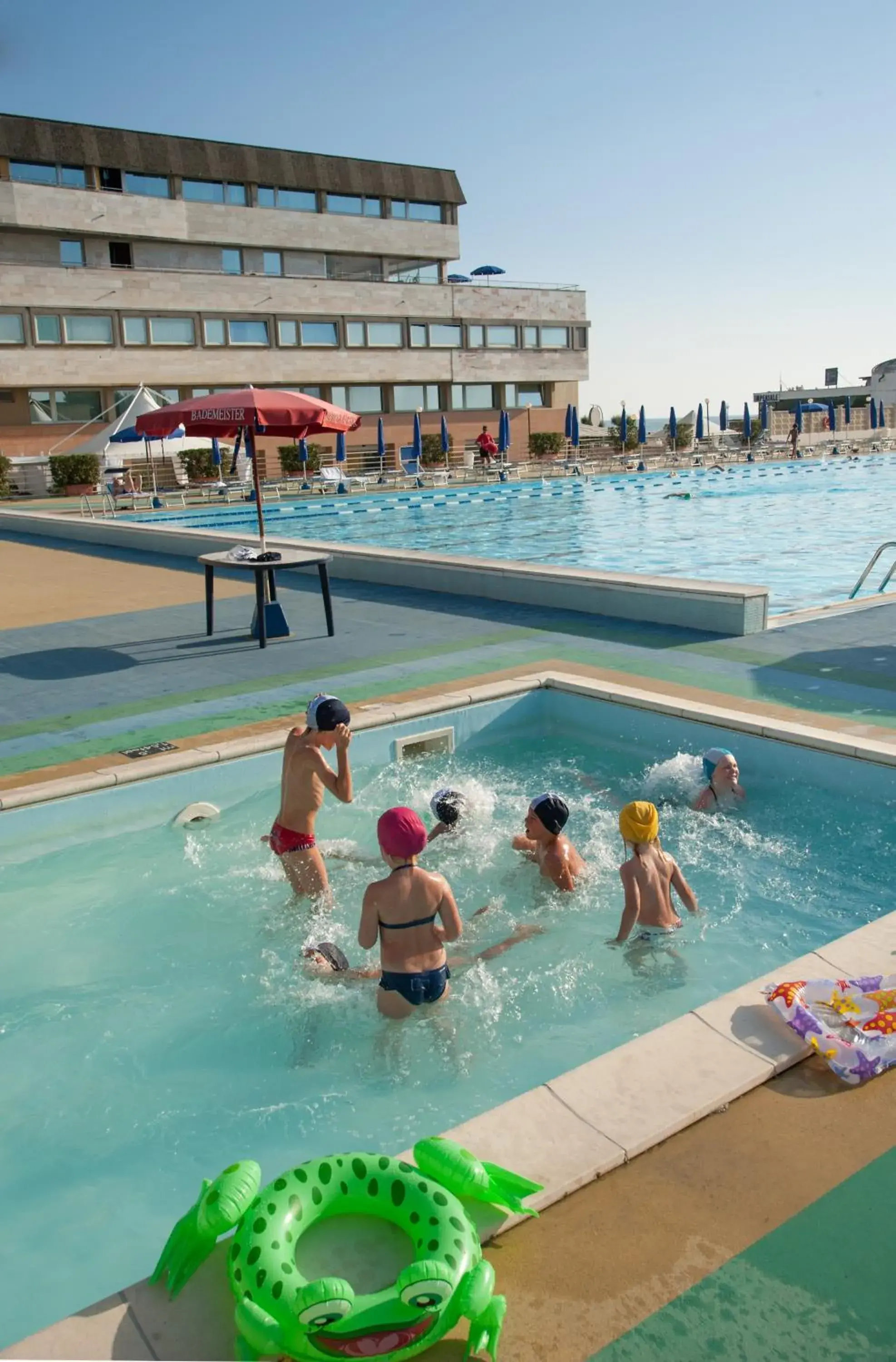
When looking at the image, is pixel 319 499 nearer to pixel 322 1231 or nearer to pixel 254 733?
pixel 254 733

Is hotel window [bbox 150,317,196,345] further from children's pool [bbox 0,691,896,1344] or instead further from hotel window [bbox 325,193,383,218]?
children's pool [bbox 0,691,896,1344]

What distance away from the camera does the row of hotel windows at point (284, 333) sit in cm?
4084

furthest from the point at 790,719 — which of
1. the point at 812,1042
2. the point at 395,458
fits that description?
the point at 395,458

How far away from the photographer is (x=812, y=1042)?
3787 mm

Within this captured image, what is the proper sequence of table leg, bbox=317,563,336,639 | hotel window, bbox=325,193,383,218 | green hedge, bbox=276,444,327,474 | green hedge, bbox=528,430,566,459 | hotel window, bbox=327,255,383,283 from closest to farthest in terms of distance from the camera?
table leg, bbox=317,563,336,639 < green hedge, bbox=276,444,327,474 < green hedge, bbox=528,430,566,459 < hotel window, bbox=325,193,383,218 < hotel window, bbox=327,255,383,283

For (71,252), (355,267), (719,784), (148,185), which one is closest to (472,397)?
(355,267)

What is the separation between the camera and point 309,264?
4872 cm

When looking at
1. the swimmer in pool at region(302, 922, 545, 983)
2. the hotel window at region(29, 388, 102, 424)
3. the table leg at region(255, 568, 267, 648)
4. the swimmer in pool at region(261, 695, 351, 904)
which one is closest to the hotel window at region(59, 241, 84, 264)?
the hotel window at region(29, 388, 102, 424)

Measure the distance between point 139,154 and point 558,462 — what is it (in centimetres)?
2107

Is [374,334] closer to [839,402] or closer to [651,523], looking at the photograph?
[651,523]

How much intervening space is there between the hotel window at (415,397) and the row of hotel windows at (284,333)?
193 centimetres

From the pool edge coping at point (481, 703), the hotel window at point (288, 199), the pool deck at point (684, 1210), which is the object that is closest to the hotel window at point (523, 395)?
the hotel window at point (288, 199)

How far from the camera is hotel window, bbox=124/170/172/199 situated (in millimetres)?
43812

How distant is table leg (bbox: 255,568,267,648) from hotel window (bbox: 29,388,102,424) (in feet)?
108
